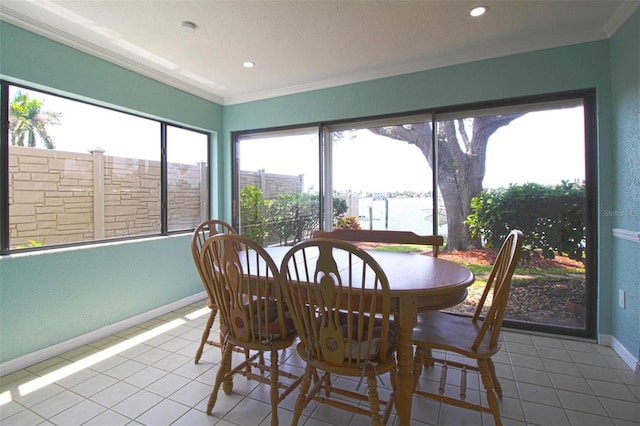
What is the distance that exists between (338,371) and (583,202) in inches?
101

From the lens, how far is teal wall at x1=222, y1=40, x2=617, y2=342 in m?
2.48

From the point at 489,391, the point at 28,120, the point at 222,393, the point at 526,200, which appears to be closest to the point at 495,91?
the point at 526,200

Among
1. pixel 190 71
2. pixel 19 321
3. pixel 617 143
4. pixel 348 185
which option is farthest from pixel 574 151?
pixel 19 321

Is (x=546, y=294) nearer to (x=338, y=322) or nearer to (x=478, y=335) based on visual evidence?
(x=478, y=335)

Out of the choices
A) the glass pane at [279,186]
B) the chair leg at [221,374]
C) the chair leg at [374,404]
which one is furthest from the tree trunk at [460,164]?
the chair leg at [221,374]

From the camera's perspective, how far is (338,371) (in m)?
1.42

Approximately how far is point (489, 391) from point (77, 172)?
3356mm

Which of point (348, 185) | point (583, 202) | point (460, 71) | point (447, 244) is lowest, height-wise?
point (447, 244)

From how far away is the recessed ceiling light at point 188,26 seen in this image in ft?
7.50

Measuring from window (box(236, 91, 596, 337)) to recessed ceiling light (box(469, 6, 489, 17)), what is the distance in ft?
2.87

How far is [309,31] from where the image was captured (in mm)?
2420

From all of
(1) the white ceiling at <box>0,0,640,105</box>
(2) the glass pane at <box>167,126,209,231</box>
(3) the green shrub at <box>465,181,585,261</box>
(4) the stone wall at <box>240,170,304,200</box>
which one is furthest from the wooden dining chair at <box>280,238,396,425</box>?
(2) the glass pane at <box>167,126,209,231</box>

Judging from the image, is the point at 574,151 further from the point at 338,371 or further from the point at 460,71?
the point at 338,371

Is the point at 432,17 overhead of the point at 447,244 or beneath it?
overhead
